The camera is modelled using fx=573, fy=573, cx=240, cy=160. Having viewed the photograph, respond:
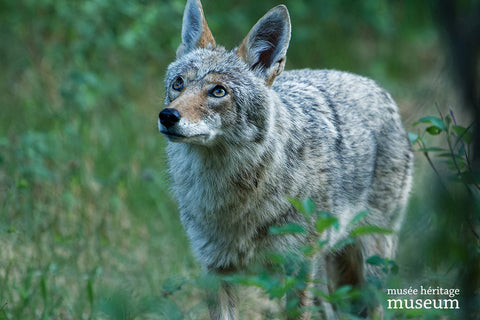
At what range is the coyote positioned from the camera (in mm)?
3971

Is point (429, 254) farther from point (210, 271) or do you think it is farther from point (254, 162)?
point (210, 271)

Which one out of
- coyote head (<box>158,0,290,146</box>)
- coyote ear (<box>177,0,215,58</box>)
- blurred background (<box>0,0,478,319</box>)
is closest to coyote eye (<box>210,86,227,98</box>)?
coyote head (<box>158,0,290,146</box>)

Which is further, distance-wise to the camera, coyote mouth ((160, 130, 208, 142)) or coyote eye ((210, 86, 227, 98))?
coyote eye ((210, 86, 227, 98))

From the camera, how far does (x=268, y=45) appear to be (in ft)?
14.2

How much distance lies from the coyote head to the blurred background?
37.1 inches

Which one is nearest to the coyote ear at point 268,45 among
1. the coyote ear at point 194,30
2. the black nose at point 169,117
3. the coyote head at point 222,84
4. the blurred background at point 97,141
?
the coyote head at point 222,84

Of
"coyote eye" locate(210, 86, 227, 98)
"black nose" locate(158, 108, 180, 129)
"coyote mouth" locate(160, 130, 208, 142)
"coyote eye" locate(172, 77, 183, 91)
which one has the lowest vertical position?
"coyote mouth" locate(160, 130, 208, 142)

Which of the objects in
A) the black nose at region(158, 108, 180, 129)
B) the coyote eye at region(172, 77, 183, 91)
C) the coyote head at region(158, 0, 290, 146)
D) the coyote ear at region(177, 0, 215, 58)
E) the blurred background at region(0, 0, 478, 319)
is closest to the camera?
the black nose at region(158, 108, 180, 129)

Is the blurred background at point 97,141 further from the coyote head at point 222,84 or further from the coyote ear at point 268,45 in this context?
the coyote head at point 222,84

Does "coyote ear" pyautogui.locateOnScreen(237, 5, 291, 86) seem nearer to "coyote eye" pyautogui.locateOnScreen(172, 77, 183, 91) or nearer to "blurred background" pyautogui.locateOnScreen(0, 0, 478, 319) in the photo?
"coyote eye" pyautogui.locateOnScreen(172, 77, 183, 91)

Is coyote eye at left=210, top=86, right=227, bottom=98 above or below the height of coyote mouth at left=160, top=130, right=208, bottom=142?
above

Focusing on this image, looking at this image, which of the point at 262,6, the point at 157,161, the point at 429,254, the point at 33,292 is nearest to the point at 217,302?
the point at 33,292

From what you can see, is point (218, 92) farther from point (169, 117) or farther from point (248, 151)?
point (169, 117)

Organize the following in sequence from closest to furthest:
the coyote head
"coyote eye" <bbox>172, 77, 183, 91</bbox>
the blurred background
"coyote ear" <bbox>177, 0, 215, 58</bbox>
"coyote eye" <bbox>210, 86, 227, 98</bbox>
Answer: the coyote head, "coyote eye" <bbox>210, 86, 227, 98</bbox>, "coyote eye" <bbox>172, 77, 183, 91</bbox>, "coyote ear" <bbox>177, 0, 215, 58</bbox>, the blurred background
